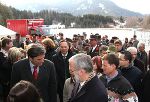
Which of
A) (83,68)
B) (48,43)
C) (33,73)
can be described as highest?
(83,68)

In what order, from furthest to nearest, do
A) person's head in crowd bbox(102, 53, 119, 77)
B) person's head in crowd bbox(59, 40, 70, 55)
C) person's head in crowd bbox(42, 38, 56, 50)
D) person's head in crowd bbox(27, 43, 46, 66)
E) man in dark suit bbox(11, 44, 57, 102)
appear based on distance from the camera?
person's head in crowd bbox(42, 38, 56, 50), person's head in crowd bbox(59, 40, 70, 55), man in dark suit bbox(11, 44, 57, 102), person's head in crowd bbox(27, 43, 46, 66), person's head in crowd bbox(102, 53, 119, 77)

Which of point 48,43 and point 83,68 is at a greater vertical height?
point 83,68

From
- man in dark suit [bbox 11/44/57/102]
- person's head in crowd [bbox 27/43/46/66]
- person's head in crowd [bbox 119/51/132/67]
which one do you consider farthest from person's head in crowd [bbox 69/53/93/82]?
person's head in crowd [bbox 119/51/132/67]

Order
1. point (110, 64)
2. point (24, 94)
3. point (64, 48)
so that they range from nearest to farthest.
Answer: point (24, 94) → point (110, 64) → point (64, 48)

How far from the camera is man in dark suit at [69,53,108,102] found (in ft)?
12.7

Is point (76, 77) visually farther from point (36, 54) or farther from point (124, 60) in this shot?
point (124, 60)

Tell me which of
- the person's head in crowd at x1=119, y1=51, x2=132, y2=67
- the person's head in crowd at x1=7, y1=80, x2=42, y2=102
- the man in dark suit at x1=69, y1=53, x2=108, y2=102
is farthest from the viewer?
the person's head in crowd at x1=119, y1=51, x2=132, y2=67

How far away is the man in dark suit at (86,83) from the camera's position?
12.7 feet

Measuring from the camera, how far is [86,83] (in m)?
3.95

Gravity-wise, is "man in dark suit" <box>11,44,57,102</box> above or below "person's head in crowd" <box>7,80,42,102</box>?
below

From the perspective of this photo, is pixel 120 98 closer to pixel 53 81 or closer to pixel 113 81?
pixel 113 81

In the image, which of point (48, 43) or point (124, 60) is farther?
point (48, 43)

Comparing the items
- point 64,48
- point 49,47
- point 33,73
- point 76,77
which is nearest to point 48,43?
point 49,47

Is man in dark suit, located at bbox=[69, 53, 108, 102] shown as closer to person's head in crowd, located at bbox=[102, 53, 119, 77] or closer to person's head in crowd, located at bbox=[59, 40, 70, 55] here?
person's head in crowd, located at bbox=[102, 53, 119, 77]
